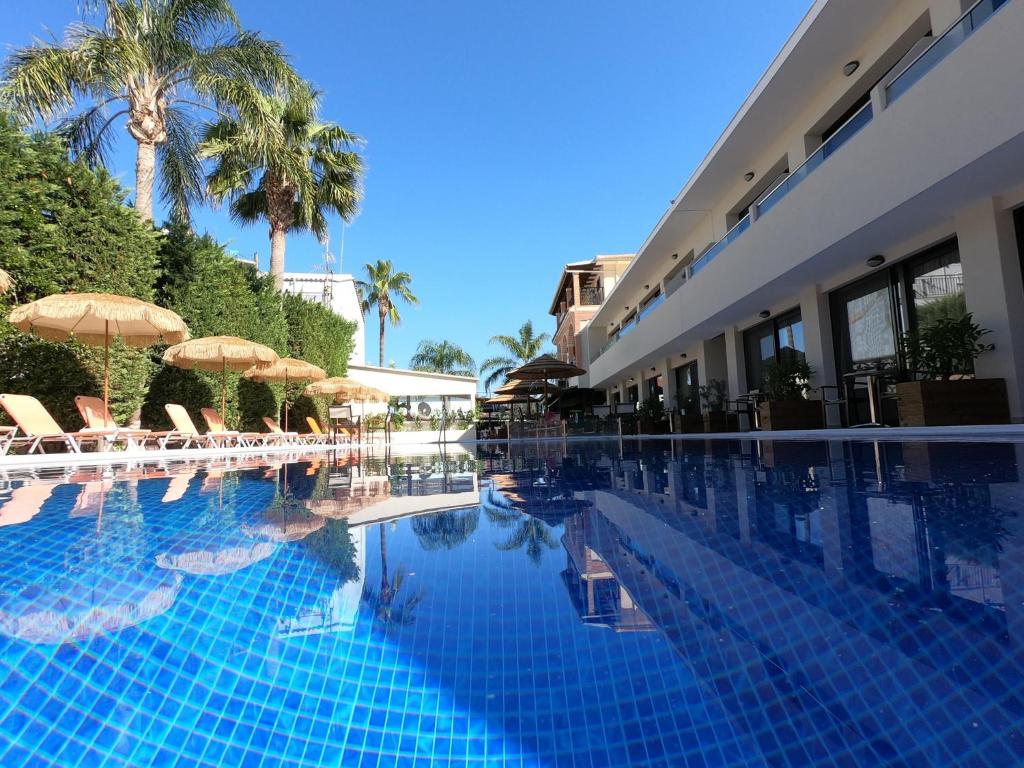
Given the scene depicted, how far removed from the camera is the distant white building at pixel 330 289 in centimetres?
2973

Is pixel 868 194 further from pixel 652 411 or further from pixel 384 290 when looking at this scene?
pixel 384 290

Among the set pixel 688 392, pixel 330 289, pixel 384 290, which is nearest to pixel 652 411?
pixel 688 392

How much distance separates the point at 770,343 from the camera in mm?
13484

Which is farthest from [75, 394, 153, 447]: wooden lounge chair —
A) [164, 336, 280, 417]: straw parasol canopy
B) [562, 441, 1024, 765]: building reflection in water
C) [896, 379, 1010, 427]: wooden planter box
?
[896, 379, 1010, 427]: wooden planter box

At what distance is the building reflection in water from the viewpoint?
0.88m

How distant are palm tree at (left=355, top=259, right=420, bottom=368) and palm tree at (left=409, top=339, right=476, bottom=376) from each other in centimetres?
438

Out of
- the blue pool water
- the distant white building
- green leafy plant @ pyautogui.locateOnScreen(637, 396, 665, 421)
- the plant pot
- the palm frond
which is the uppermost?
the distant white building

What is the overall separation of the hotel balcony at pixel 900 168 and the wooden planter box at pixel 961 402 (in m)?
2.30

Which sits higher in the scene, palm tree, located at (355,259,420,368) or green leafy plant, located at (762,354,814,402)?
palm tree, located at (355,259,420,368)

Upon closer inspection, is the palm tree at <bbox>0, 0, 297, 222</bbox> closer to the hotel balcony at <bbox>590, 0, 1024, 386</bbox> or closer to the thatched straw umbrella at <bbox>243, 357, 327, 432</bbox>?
the thatched straw umbrella at <bbox>243, 357, 327, 432</bbox>

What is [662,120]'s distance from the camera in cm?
2597

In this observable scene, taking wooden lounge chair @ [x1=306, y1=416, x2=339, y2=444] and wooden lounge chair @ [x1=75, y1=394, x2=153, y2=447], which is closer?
wooden lounge chair @ [x1=75, y1=394, x2=153, y2=447]

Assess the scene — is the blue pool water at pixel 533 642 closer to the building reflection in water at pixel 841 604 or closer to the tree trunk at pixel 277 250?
the building reflection in water at pixel 841 604

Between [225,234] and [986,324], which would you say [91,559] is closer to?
[986,324]
